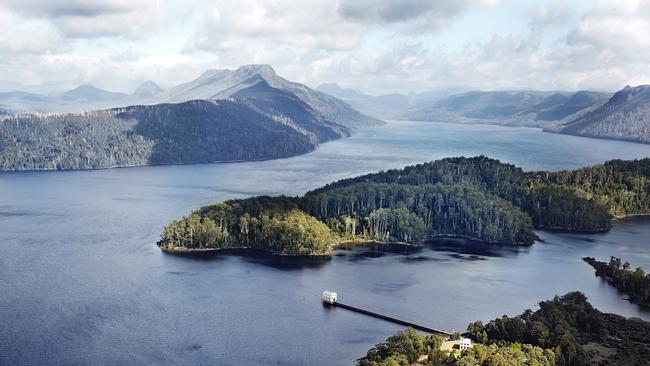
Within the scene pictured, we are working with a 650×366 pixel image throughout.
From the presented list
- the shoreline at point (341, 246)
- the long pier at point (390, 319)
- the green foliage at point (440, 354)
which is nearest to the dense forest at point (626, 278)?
the shoreline at point (341, 246)

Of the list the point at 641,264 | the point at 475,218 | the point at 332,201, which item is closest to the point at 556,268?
the point at 641,264

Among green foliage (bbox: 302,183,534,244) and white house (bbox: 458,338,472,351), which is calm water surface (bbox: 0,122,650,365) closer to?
green foliage (bbox: 302,183,534,244)

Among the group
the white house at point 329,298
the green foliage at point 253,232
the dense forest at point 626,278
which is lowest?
the white house at point 329,298

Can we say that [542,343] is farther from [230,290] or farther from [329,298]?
[230,290]

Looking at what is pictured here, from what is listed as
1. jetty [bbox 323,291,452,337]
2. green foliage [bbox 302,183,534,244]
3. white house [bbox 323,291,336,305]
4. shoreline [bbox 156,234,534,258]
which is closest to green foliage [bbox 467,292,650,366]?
jetty [bbox 323,291,452,337]

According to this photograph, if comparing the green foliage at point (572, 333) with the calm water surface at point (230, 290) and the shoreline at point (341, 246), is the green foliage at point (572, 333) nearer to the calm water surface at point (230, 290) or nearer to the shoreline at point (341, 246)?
the calm water surface at point (230, 290)

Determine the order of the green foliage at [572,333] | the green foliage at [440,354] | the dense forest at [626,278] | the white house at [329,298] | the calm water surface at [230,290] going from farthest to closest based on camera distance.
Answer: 1. the dense forest at [626,278]
2. the white house at [329,298]
3. the calm water surface at [230,290]
4. the green foliage at [572,333]
5. the green foliage at [440,354]
